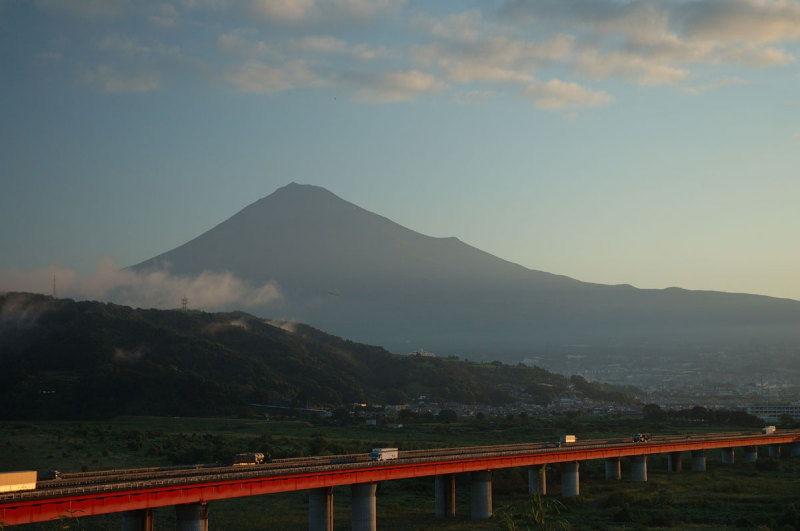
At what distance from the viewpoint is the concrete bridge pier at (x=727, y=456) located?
325ft

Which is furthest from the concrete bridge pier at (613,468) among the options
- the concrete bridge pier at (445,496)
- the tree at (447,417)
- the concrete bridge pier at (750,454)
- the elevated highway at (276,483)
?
the tree at (447,417)

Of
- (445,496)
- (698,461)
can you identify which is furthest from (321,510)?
(698,461)

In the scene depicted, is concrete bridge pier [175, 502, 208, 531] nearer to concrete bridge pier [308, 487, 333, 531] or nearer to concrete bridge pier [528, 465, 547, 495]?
concrete bridge pier [308, 487, 333, 531]

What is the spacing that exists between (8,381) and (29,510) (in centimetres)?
13751

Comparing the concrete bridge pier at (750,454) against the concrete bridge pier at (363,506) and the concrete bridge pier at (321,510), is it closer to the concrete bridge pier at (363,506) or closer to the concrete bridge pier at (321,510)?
the concrete bridge pier at (363,506)

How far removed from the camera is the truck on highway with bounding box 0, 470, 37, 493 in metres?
42.6

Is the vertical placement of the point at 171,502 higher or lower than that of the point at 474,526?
higher

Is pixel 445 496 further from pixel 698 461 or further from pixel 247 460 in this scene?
pixel 698 461

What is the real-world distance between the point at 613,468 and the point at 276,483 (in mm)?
45339

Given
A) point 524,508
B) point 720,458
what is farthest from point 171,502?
point 720,458

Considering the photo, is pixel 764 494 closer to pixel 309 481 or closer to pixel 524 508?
pixel 524 508

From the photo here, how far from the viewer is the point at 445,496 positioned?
213 feet

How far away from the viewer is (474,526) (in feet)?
198

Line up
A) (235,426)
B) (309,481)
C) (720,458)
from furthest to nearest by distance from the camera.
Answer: (235,426) → (720,458) → (309,481)
